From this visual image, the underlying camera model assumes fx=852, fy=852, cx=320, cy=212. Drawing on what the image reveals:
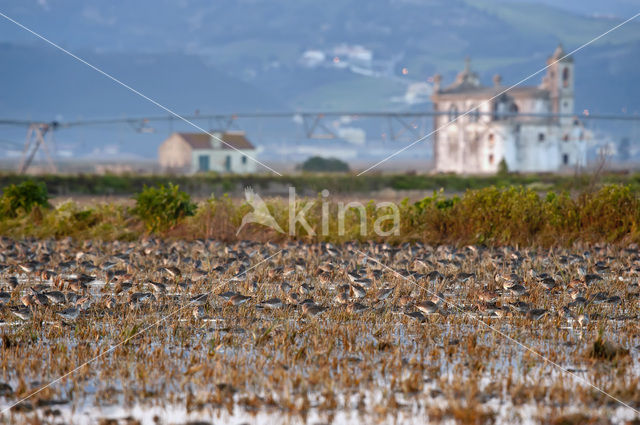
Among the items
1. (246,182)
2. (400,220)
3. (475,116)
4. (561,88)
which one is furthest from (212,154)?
(400,220)

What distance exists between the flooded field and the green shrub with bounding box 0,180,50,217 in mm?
7665

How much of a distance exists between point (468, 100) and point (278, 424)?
106m

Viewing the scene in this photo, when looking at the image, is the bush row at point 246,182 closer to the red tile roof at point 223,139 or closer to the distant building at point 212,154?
the red tile roof at point 223,139

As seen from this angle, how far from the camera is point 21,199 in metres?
22.6

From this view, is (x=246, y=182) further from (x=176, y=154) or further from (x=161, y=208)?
(x=176, y=154)

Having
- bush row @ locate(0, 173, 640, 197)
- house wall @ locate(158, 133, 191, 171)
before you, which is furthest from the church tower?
bush row @ locate(0, 173, 640, 197)

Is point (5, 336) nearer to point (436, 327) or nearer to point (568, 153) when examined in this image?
point (436, 327)

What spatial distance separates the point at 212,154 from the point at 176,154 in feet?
28.9

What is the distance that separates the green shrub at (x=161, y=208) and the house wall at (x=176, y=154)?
88955 mm

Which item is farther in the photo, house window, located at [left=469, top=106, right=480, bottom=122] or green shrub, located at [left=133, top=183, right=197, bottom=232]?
house window, located at [left=469, top=106, right=480, bottom=122]

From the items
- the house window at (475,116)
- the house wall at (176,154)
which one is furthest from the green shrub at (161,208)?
the house wall at (176,154)

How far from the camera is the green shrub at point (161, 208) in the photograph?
68.5ft

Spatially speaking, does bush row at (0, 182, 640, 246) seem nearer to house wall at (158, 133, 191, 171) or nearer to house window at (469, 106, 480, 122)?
house window at (469, 106, 480, 122)

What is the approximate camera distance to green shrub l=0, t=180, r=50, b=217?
887 inches
